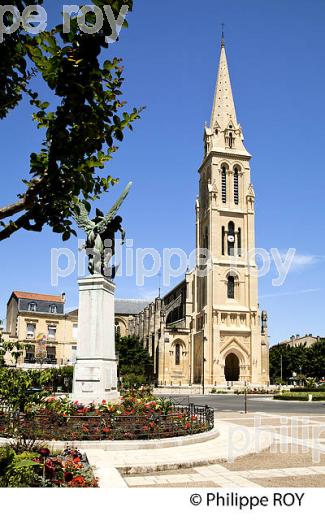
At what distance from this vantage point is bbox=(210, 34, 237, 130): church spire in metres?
67.4

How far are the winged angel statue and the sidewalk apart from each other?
239 inches

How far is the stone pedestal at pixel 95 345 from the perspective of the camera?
45.9ft

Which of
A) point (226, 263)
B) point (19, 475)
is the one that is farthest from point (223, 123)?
point (19, 475)

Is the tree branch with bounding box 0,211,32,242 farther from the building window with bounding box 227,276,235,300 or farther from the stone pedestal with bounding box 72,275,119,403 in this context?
the building window with bounding box 227,276,235,300

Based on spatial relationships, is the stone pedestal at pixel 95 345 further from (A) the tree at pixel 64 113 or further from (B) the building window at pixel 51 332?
(B) the building window at pixel 51 332

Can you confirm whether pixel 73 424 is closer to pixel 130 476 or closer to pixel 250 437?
pixel 130 476

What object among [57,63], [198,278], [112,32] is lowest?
[57,63]

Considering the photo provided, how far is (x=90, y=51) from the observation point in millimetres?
4496

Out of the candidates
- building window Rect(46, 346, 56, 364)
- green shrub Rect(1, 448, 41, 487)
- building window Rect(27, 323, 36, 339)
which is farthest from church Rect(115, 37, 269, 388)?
green shrub Rect(1, 448, 41, 487)

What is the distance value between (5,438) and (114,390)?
14.1 feet

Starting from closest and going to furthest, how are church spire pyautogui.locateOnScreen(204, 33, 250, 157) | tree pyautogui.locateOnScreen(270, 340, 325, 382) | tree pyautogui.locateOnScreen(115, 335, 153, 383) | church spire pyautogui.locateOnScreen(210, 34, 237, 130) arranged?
1. tree pyautogui.locateOnScreen(115, 335, 153, 383)
2. church spire pyautogui.locateOnScreen(204, 33, 250, 157)
3. church spire pyautogui.locateOnScreen(210, 34, 237, 130)
4. tree pyautogui.locateOnScreen(270, 340, 325, 382)

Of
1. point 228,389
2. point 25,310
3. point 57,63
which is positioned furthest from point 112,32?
point 25,310

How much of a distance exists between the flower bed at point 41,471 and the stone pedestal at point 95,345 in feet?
22.0

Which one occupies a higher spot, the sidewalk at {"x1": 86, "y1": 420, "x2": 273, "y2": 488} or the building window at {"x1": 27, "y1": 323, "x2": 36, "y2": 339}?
the building window at {"x1": 27, "y1": 323, "x2": 36, "y2": 339}
